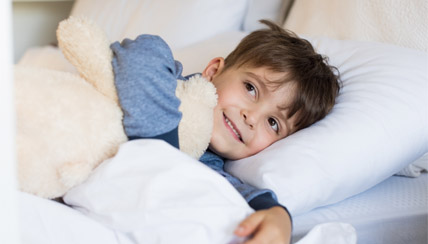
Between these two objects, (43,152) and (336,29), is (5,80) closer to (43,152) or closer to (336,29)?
(43,152)

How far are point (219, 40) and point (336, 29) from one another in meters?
0.29

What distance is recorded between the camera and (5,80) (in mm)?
341

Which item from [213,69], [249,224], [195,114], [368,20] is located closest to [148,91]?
[195,114]

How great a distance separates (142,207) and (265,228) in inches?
5.8

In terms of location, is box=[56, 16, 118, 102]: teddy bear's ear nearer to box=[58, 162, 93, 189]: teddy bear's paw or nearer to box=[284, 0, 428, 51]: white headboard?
box=[58, 162, 93, 189]: teddy bear's paw

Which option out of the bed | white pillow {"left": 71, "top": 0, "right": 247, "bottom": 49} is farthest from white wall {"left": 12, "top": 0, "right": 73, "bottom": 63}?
the bed

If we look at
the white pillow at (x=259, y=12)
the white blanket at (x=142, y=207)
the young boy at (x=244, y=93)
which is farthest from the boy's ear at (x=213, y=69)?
the white pillow at (x=259, y=12)

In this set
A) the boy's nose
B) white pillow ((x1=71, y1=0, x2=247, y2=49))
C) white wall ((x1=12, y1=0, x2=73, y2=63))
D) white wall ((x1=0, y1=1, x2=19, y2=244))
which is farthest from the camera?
white wall ((x1=12, y1=0, x2=73, y2=63))

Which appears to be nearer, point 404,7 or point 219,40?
point 404,7

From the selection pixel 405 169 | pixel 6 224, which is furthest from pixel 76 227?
pixel 405 169

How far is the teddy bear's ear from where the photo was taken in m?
0.66

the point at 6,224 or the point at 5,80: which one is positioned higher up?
Result: the point at 5,80

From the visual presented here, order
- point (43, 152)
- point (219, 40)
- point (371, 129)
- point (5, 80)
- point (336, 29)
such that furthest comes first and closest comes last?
point (219, 40), point (336, 29), point (371, 129), point (43, 152), point (5, 80)

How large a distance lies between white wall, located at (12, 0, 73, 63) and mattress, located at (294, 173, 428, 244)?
1.71 m
